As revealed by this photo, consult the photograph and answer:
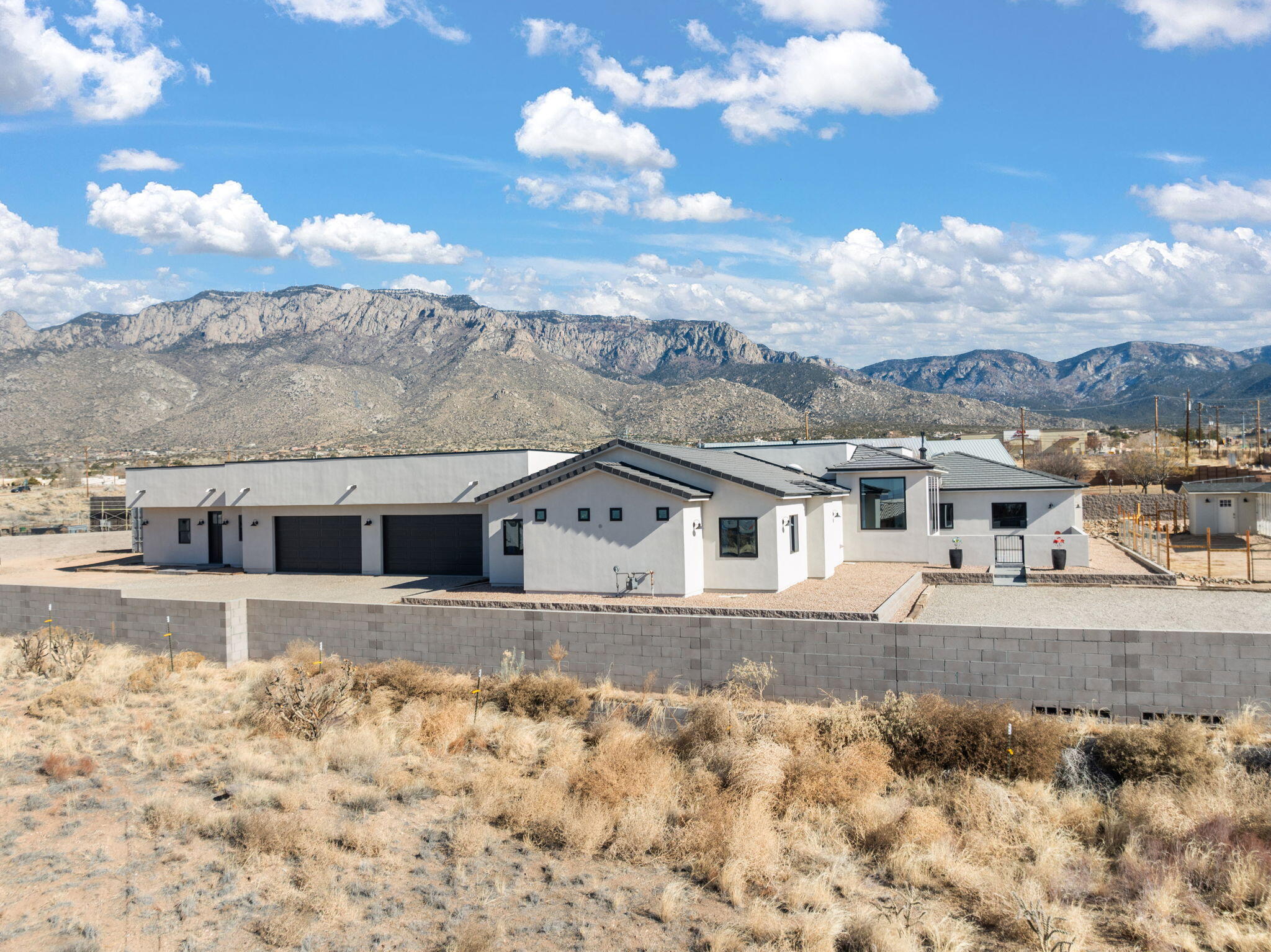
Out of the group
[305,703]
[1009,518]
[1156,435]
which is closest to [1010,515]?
[1009,518]

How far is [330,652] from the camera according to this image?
62.0 feet

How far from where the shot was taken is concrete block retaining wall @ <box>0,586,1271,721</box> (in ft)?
44.0

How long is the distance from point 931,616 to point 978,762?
6.53 m

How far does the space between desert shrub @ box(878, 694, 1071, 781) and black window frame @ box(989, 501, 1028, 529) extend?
1609 cm

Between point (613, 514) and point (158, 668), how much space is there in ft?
34.1

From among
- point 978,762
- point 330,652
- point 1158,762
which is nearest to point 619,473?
point 330,652

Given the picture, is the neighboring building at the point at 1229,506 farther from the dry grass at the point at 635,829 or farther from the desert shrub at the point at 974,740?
the desert shrub at the point at 974,740

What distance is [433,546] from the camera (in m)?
27.7

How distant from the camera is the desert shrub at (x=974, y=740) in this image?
12352 millimetres

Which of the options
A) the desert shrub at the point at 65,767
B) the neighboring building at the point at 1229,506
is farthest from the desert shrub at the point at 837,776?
the neighboring building at the point at 1229,506

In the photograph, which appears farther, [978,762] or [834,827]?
[978,762]

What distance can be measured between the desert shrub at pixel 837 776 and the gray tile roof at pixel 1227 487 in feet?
102

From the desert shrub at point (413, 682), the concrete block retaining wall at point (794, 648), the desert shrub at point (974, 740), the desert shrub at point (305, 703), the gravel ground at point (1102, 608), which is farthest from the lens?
the gravel ground at point (1102, 608)

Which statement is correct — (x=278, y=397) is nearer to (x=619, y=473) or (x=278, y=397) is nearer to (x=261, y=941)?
(x=619, y=473)
